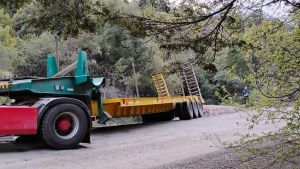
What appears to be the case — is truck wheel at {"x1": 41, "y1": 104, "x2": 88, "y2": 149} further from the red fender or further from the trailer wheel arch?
the red fender

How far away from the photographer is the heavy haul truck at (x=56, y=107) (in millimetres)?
9195

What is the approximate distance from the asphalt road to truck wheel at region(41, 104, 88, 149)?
230mm

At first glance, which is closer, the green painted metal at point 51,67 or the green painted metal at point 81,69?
the green painted metal at point 81,69

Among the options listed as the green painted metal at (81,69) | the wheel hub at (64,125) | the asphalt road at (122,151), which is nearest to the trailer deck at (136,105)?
the asphalt road at (122,151)

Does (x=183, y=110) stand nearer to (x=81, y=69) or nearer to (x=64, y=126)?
(x=81, y=69)

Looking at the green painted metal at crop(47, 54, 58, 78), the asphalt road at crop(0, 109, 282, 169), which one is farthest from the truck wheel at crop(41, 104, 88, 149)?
the green painted metal at crop(47, 54, 58, 78)

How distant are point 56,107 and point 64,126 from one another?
44 centimetres

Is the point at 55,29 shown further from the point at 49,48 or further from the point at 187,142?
the point at 49,48

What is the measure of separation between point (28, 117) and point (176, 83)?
13679 mm

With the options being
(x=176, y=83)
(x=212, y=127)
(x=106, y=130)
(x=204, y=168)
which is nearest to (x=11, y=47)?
(x=176, y=83)

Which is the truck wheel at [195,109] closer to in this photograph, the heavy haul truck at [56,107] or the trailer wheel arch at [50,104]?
the heavy haul truck at [56,107]

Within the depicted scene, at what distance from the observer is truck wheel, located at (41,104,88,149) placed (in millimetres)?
9516

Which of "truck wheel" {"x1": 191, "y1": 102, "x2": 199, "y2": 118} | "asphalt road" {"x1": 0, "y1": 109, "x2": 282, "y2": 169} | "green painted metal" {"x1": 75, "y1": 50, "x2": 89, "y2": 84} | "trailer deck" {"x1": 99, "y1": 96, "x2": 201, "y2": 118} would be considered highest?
"green painted metal" {"x1": 75, "y1": 50, "x2": 89, "y2": 84}

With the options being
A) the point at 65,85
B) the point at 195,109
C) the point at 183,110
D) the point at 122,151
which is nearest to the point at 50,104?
the point at 65,85
